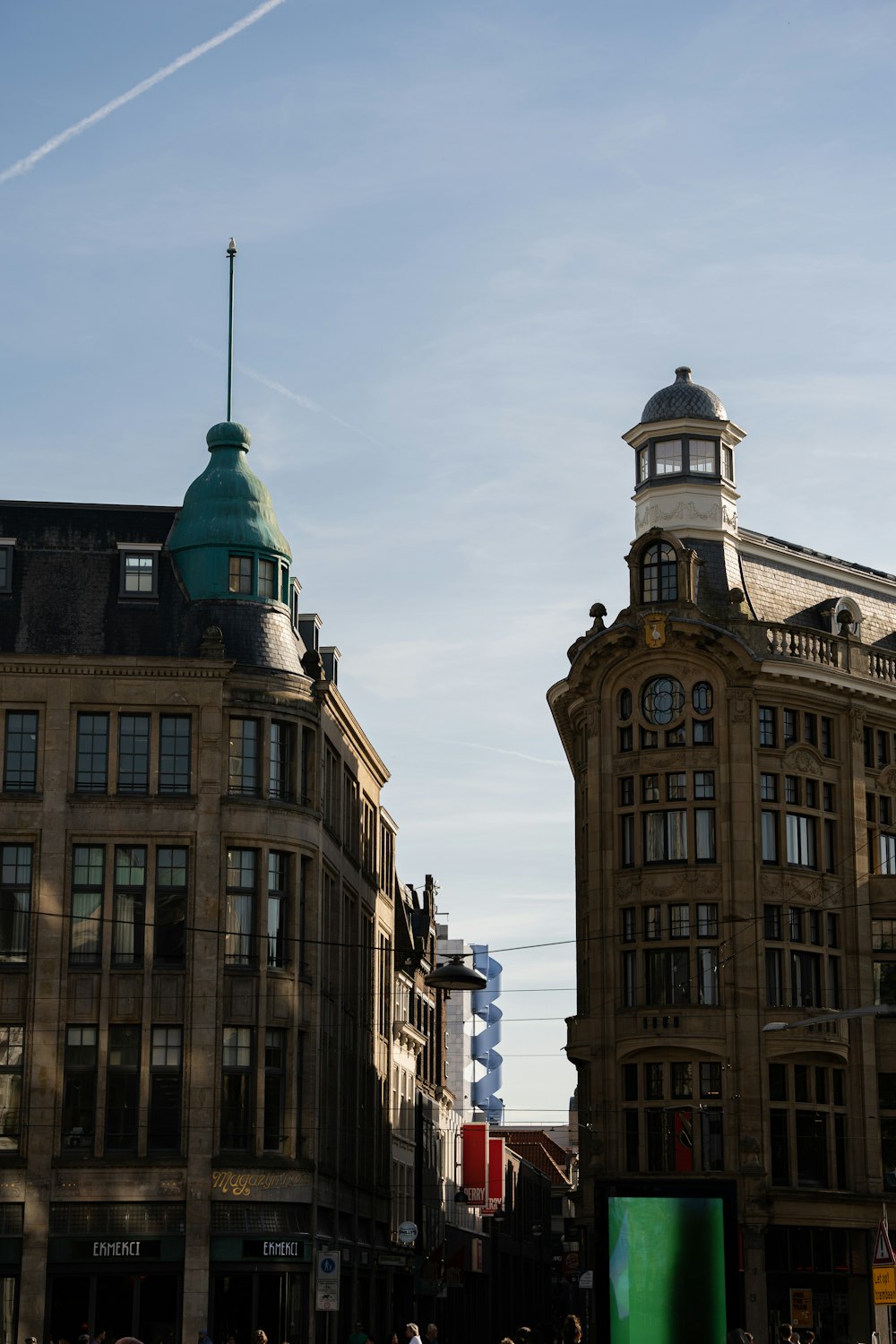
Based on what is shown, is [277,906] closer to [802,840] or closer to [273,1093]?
[273,1093]

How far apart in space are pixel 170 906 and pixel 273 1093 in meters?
5.91

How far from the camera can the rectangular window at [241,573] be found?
6219 centimetres

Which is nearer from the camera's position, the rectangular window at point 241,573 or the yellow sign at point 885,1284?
the yellow sign at point 885,1284

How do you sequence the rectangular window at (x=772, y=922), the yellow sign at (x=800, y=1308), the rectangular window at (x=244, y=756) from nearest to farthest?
the rectangular window at (x=244, y=756)
the yellow sign at (x=800, y=1308)
the rectangular window at (x=772, y=922)

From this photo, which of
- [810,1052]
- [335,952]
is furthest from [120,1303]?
[810,1052]

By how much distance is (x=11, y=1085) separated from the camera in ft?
185

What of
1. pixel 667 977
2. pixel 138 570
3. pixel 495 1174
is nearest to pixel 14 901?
pixel 138 570

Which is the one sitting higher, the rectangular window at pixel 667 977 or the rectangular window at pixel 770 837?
the rectangular window at pixel 770 837

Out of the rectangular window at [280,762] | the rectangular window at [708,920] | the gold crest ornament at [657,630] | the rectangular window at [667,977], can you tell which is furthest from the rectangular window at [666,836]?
the rectangular window at [280,762]

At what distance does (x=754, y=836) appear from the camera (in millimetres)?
69438

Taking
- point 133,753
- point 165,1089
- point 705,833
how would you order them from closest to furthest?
point 165,1089, point 133,753, point 705,833

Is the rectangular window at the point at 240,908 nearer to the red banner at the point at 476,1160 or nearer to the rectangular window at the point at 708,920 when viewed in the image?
the rectangular window at the point at 708,920

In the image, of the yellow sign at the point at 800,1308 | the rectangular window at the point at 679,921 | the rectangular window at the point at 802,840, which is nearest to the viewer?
the yellow sign at the point at 800,1308

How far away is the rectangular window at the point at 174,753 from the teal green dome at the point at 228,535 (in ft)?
15.4
